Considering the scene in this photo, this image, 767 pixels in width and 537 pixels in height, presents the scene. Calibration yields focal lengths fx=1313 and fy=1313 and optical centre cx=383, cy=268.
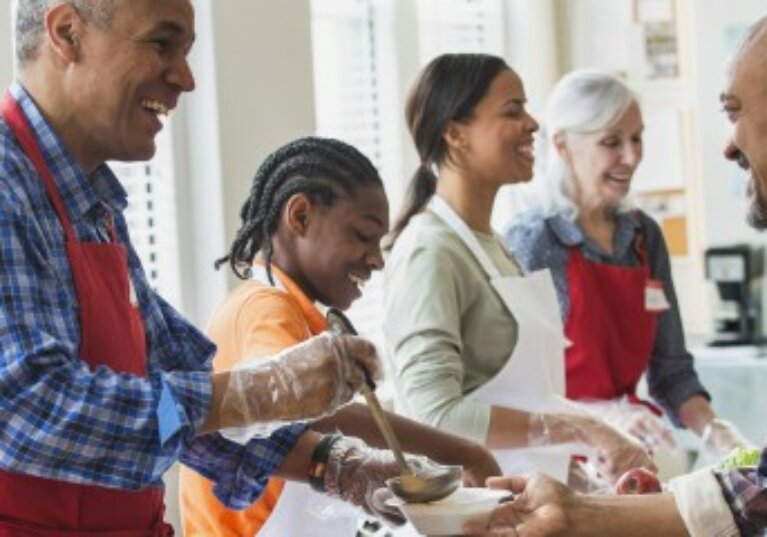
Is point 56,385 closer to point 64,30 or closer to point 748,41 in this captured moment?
point 64,30

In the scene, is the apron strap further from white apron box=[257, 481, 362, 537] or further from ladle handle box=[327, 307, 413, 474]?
white apron box=[257, 481, 362, 537]

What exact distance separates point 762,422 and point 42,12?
2.90 m

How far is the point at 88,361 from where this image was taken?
143 cm

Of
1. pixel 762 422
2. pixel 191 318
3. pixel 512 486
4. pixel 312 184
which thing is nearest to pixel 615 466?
pixel 512 486

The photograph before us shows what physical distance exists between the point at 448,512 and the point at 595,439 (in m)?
0.89

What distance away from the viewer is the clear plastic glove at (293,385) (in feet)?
4.59

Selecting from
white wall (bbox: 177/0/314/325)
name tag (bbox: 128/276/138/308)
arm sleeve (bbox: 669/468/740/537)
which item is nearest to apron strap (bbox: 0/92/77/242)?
name tag (bbox: 128/276/138/308)

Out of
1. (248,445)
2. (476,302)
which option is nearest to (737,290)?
(476,302)

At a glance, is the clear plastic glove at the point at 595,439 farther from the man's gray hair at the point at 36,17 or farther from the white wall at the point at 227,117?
the man's gray hair at the point at 36,17

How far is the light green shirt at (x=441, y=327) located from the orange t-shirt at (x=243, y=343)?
0.44 m

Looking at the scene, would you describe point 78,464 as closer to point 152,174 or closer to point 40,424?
point 40,424

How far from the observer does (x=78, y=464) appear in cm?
132

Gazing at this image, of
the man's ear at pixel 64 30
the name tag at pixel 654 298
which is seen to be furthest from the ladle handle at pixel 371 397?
the name tag at pixel 654 298

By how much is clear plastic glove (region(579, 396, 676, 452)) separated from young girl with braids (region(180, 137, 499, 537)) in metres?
0.80
